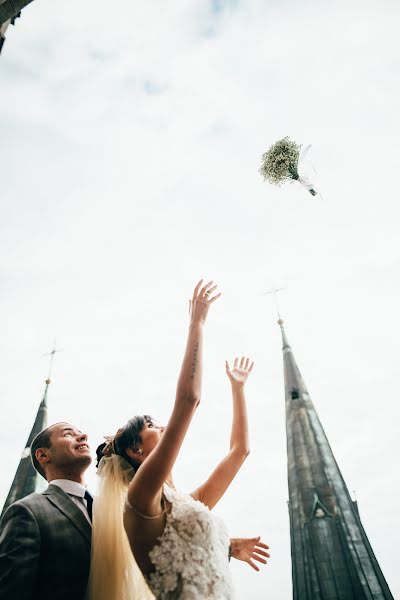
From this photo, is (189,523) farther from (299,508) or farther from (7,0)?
(299,508)

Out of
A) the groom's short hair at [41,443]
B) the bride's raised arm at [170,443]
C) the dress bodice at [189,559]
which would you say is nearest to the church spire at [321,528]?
the groom's short hair at [41,443]

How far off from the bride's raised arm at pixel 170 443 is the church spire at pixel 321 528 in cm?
1782

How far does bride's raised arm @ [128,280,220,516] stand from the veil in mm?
530

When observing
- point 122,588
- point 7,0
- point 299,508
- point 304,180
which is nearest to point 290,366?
point 299,508

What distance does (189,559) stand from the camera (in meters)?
2.50

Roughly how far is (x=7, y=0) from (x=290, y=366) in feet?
75.5

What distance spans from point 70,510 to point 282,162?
22.9 ft

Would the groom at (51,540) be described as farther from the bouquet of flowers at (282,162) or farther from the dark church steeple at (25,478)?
the dark church steeple at (25,478)

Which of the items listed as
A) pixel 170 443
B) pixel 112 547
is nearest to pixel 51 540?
pixel 112 547

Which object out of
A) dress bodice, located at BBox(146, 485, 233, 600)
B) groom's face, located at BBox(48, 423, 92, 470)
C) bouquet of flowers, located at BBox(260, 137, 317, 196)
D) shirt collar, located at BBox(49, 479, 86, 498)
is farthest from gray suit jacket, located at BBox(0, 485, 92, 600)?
bouquet of flowers, located at BBox(260, 137, 317, 196)

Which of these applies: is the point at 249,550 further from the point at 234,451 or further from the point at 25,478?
the point at 25,478

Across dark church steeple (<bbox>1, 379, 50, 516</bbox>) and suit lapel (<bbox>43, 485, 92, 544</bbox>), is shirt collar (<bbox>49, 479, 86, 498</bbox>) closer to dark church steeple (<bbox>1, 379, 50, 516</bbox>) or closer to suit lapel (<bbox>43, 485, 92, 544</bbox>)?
suit lapel (<bbox>43, 485, 92, 544</bbox>)

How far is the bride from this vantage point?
241 cm

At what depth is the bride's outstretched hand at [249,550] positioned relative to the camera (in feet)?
11.6
